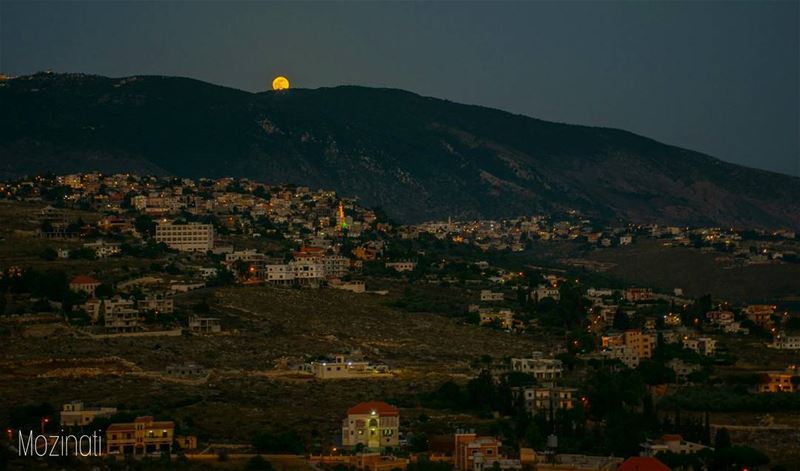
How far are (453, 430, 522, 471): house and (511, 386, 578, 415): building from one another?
33.2ft

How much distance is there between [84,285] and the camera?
84.8 m

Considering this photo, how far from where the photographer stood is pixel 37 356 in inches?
2739

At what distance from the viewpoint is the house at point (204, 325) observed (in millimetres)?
78625

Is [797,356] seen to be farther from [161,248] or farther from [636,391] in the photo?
[161,248]

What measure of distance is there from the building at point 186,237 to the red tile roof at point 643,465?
204 ft

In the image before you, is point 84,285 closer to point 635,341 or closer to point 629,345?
point 629,345

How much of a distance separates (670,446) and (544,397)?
10.5m

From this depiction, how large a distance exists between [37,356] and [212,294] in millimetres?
18847

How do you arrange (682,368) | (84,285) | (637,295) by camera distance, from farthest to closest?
(637,295) < (84,285) < (682,368)

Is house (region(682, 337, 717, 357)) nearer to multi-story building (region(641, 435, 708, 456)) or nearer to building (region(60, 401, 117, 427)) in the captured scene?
multi-story building (region(641, 435, 708, 456))

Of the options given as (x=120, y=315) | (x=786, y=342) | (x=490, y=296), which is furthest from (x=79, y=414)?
(x=490, y=296)

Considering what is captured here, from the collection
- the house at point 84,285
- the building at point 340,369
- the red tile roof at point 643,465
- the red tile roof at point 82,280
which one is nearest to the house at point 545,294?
the red tile roof at point 82,280

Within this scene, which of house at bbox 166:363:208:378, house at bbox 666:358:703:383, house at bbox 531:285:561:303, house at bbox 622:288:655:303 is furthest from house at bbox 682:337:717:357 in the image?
house at bbox 166:363:208:378

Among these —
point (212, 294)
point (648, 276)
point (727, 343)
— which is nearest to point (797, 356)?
point (727, 343)
